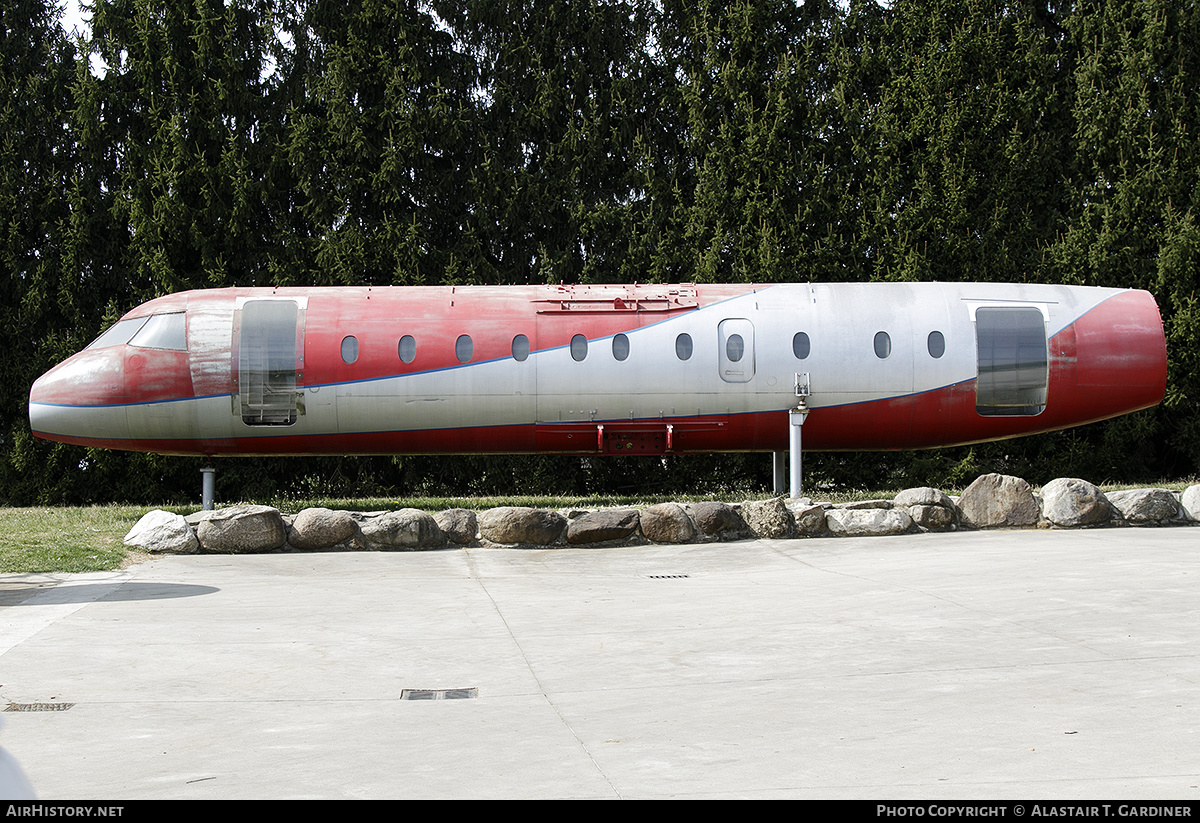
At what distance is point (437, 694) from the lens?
A: 626cm

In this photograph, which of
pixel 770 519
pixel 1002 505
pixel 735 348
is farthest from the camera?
pixel 735 348

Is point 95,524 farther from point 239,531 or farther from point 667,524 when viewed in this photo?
point 667,524

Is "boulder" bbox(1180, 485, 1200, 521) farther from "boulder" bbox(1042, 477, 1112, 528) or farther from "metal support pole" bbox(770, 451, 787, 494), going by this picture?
"metal support pole" bbox(770, 451, 787, 494)

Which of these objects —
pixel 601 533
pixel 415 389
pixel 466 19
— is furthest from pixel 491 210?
pixel 601 533

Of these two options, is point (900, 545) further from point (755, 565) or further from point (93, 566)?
point (93, 566)

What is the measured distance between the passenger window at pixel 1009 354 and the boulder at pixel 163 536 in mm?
11215

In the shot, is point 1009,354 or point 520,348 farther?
point 1009,354

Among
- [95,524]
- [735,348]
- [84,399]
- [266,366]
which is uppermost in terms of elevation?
[735,348]

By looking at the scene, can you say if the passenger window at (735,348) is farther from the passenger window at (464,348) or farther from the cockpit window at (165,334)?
the cockpit window at (165,334)

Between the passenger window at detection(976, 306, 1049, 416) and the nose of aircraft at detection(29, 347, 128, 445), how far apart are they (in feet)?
41.8

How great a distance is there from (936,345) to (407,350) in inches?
309

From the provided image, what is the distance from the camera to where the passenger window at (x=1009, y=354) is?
52.5 feet

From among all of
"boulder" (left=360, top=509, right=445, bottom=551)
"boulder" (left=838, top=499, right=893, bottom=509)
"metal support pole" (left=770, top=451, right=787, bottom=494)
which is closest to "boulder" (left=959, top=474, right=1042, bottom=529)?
"boulder" (left=838, top=499, right=893, bottom=509)

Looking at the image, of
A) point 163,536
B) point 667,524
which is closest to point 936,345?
point 667,524
